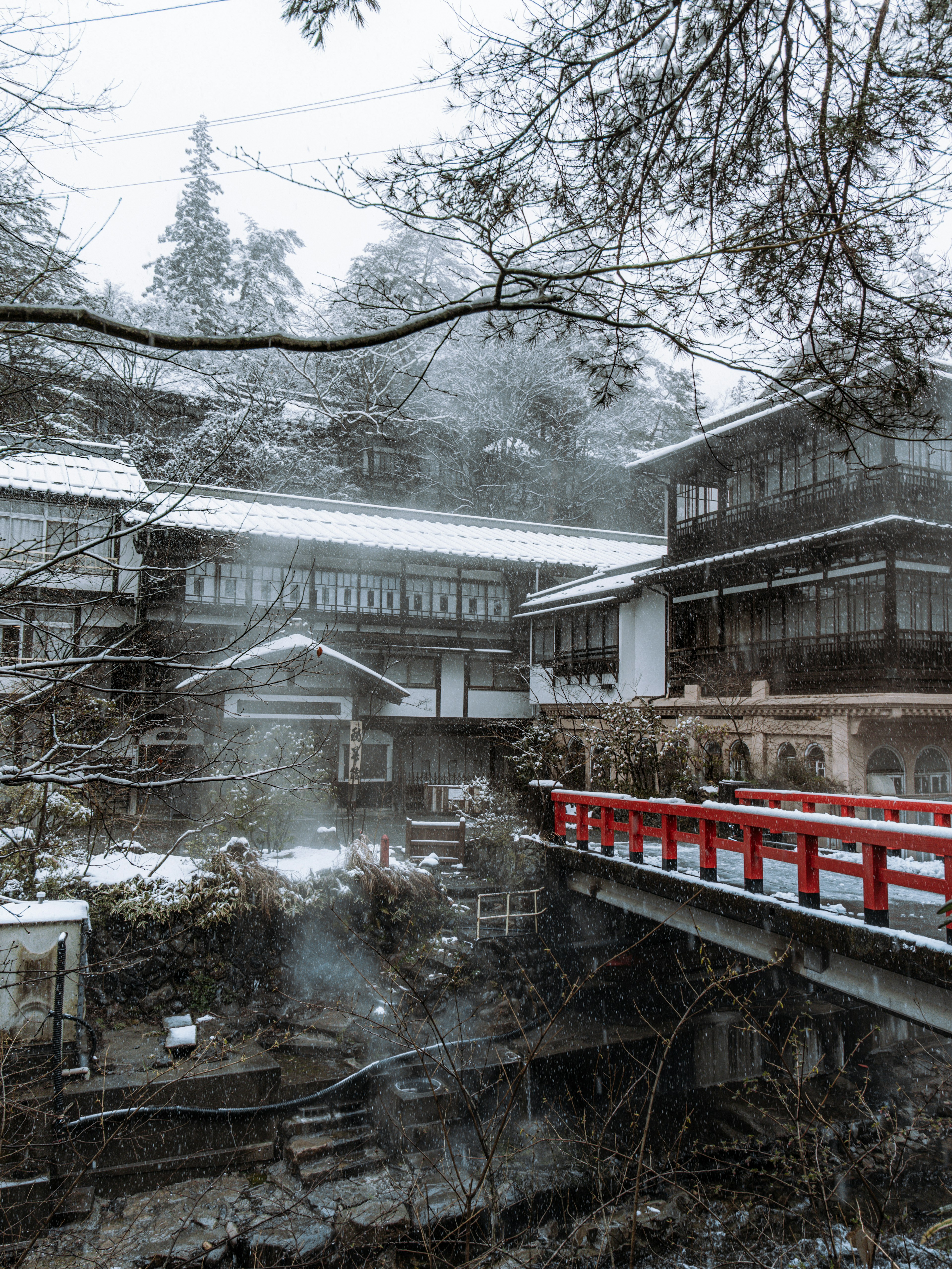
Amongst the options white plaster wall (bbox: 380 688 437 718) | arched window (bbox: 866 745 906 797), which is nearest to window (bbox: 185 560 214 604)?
white plaster wall (bbox: 380 688 437 718)

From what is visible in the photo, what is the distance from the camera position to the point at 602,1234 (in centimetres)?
648

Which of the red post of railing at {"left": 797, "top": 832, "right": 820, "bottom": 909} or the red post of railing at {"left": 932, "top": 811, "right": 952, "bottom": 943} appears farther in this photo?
the red post of railing at {"left": 797, "top": 832, "right": 820, "bottom": 909}

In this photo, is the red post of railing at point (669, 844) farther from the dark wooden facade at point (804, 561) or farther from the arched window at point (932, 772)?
the arched window at point (932, 772)

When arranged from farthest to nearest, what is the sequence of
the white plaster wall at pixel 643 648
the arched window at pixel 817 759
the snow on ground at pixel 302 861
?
the white plaster wall at pixel 643 648, the arched window at pixel 817 759, the snow on ground at pixel 302 861

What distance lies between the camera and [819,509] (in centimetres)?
1595

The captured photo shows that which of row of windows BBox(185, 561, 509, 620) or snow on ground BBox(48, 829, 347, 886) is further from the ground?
row of windows BBox(185, 561, 509, 620)

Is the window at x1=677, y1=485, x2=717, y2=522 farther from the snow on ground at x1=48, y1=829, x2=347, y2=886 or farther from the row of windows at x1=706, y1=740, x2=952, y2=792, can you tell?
the snow on ground at x1=48, y1=829, x2=347, y2=886

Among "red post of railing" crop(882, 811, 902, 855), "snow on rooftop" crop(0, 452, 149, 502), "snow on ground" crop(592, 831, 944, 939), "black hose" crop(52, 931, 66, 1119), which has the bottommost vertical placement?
"black hose" crop(52, 931, 66, 1119)

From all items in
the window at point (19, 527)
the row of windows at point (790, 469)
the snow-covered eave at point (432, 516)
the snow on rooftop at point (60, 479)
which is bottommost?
the window at point (19, 527)

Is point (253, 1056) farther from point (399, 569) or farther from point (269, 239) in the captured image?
point (269, 239)

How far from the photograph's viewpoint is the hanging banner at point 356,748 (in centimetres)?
1549

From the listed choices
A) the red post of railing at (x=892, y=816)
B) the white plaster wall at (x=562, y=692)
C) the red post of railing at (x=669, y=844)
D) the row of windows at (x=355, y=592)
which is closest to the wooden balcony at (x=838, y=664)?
the white plaster wall at (x=562, y=692)

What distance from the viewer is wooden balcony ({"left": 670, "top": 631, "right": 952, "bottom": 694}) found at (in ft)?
45.1

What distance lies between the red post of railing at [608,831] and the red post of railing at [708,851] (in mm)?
1781
